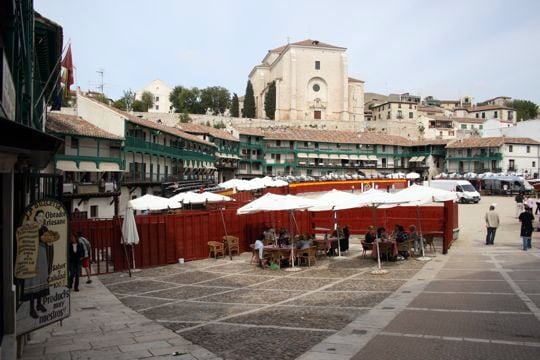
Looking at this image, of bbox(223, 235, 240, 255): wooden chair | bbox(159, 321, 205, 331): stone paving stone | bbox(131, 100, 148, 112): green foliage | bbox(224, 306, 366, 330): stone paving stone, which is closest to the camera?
bbox(224, 306, 366, 330): stone paving stone

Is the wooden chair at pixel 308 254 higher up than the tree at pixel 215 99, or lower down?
lower down

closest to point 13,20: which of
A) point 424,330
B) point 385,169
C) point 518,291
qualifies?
point 424,330

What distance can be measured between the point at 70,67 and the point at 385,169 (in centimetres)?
7279

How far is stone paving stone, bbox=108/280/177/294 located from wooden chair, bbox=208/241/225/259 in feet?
14.4

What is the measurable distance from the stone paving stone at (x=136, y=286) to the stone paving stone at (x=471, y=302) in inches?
293

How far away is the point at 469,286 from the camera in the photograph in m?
12.3

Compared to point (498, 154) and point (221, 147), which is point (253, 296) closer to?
point (221, 147)

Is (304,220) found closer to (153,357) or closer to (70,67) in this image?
(70,67)

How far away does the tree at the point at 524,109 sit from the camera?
129m

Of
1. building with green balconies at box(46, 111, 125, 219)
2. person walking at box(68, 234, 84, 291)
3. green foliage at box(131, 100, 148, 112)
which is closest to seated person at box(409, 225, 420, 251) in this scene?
person walking at box(68, 234, 84, 291)

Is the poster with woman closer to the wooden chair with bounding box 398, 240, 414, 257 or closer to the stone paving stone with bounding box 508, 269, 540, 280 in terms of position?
the stone paving stone with bounding box 508, 269, 540, 280

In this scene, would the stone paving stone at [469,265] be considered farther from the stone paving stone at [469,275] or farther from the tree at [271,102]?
the tree at [271,102]

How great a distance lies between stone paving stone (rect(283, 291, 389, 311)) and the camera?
10992mm

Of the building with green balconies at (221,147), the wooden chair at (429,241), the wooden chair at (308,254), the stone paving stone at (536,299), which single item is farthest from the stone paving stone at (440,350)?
the building with green balconies at (221,147)
